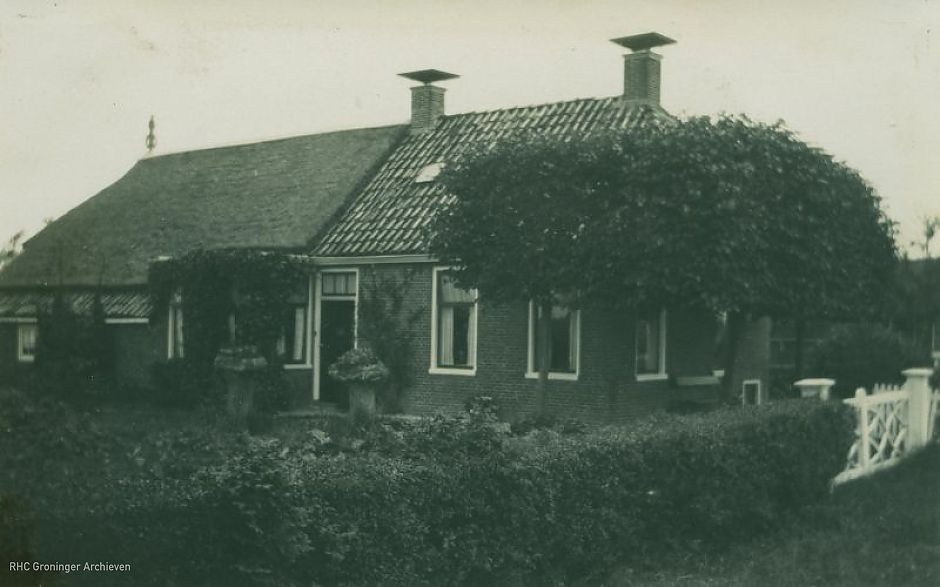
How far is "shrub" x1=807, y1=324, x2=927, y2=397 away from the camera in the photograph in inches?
930

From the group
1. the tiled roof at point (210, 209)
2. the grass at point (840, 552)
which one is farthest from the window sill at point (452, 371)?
the grass at point (840, 552)

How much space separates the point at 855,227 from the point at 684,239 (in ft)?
12.3

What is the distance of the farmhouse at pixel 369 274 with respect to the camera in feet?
58.5

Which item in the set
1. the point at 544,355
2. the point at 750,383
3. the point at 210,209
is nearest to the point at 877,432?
the point at 544,355

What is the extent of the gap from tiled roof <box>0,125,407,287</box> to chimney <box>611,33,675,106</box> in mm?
6358

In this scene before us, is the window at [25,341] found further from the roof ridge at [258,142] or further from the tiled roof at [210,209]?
the roof ridge at [258,142]

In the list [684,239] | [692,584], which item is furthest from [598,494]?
[684,239]

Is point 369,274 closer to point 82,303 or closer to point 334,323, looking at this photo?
point 334,323

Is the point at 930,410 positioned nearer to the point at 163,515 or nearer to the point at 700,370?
the point at 700,370

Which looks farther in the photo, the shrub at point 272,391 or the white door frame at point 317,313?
the white door frame at point 317,313

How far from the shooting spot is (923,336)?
25141 millimetres

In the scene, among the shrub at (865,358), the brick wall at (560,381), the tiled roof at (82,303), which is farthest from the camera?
the shrub at (865,358)

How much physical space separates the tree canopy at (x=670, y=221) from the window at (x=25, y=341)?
1088 centimetres

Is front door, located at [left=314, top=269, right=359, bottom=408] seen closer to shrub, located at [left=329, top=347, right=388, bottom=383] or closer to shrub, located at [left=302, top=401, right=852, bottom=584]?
shrub, located at [left=329, top=347, right=388, bottom=383]
